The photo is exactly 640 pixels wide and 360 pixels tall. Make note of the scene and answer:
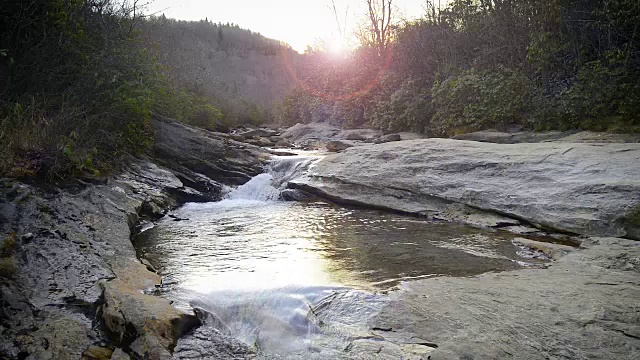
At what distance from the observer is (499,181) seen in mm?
6453

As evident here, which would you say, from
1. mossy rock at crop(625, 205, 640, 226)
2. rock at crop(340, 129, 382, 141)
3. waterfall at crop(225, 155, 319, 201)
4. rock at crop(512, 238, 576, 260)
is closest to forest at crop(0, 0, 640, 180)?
rock at crop(340, 129, 382, 141)

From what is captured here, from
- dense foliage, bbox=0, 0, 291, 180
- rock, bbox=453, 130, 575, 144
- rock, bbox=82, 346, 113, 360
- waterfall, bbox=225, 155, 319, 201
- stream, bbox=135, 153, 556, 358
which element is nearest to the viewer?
rock, bbox=82, 346, 113, 360

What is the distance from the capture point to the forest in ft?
19.3

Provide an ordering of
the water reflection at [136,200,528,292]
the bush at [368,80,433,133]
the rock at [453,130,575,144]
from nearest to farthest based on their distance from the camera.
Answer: the water reflection at [136,200,528,292] < the rock at [453,130,575,144] < the bush at [368,80,433,133]

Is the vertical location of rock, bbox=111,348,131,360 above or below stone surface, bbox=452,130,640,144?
below

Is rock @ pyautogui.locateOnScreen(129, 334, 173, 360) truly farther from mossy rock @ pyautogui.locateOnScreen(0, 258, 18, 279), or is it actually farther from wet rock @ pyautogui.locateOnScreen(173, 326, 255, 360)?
mossy rock @ pyautogui.locateOnScreen(0, 258, 18, 279)

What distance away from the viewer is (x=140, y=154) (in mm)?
8703

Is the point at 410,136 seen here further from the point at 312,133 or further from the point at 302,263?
the point at 302,263

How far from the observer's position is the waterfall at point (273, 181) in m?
9.27

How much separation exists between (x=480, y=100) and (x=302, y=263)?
9.56 m

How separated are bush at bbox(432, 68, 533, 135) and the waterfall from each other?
16.8 feet

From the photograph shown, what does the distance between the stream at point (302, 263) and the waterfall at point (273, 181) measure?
138cm

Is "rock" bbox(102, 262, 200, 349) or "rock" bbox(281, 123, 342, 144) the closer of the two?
"rock" bbox(102, 262, 200, 349)

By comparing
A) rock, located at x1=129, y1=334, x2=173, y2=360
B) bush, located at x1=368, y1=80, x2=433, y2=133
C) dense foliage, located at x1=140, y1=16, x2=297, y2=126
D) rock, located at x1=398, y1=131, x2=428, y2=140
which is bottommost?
rock, located at x1=129, y1=334, x2=173, y2=360
